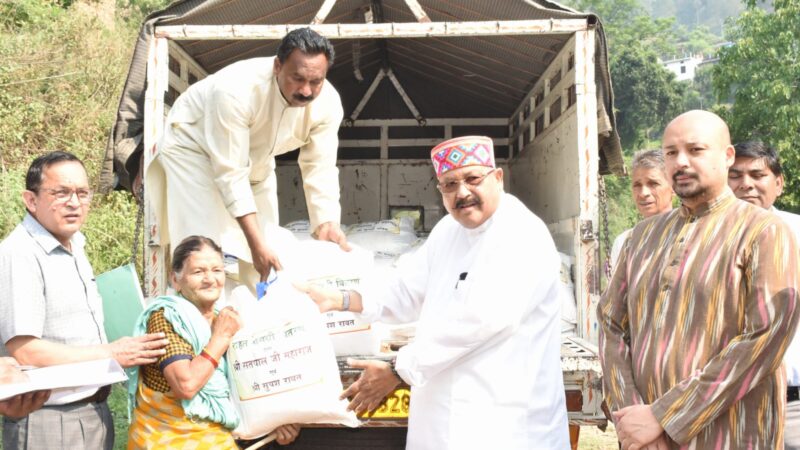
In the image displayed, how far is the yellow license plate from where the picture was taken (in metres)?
2.97

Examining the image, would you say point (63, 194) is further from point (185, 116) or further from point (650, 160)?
point (650, 160)

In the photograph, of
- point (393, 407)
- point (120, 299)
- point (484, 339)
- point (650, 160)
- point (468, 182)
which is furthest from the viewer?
point (650, 160)

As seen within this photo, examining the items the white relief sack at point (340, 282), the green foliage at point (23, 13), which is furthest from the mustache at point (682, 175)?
the green foliage at point (23, 13)

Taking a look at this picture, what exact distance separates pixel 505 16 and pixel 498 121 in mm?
3089

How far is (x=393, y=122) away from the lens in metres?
7.78

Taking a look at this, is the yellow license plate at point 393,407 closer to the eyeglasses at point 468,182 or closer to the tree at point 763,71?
the eyeglasses at point 468,182

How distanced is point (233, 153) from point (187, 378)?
3.53 feet

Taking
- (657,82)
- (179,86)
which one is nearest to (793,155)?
(179,86)

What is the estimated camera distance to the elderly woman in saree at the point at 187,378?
2.43 m

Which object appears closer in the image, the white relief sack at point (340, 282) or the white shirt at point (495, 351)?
the white shirt at point (495, 351)

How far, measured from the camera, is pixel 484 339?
2.26 metres

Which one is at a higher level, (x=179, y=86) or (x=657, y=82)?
(x=657, y=82)

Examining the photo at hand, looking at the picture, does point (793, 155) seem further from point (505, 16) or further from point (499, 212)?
point (499, 212)

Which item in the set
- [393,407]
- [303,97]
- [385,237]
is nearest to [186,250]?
[303,97]
